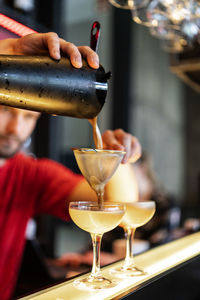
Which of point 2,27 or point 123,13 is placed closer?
point 2,27

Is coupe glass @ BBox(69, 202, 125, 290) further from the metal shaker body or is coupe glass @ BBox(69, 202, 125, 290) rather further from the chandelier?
the chandelier

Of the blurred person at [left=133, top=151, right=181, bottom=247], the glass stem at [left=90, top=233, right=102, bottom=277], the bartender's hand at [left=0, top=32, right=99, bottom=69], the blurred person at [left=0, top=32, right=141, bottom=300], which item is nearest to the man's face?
the blurred person at [left=0, top=32, right=141, bottom=300]

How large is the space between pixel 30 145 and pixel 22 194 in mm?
1656

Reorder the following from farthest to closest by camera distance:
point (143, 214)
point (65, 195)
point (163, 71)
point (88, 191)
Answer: point (163, 71), point (65, 195), point (88, 191), point (143, 214)

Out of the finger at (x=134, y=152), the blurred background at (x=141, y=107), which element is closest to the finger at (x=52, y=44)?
the finger at (x=134, y=152)

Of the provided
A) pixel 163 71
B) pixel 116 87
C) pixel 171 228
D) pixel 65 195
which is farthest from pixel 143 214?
pixel 163 71

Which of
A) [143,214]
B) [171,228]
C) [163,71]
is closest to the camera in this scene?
[143,214]

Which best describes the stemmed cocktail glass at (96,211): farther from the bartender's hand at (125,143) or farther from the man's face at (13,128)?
the man's face at (13,128)

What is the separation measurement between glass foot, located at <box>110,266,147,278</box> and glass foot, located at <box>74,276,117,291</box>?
6cm

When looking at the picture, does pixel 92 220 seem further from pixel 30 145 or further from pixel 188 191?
pixel 188 191

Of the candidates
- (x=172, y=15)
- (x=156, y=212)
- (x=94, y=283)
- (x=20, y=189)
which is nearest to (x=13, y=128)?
(x=20, y=189)

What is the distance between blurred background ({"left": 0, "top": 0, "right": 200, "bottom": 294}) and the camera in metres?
5.95

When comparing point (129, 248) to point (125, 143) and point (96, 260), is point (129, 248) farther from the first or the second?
point (125, 143)

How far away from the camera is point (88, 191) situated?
170cm
